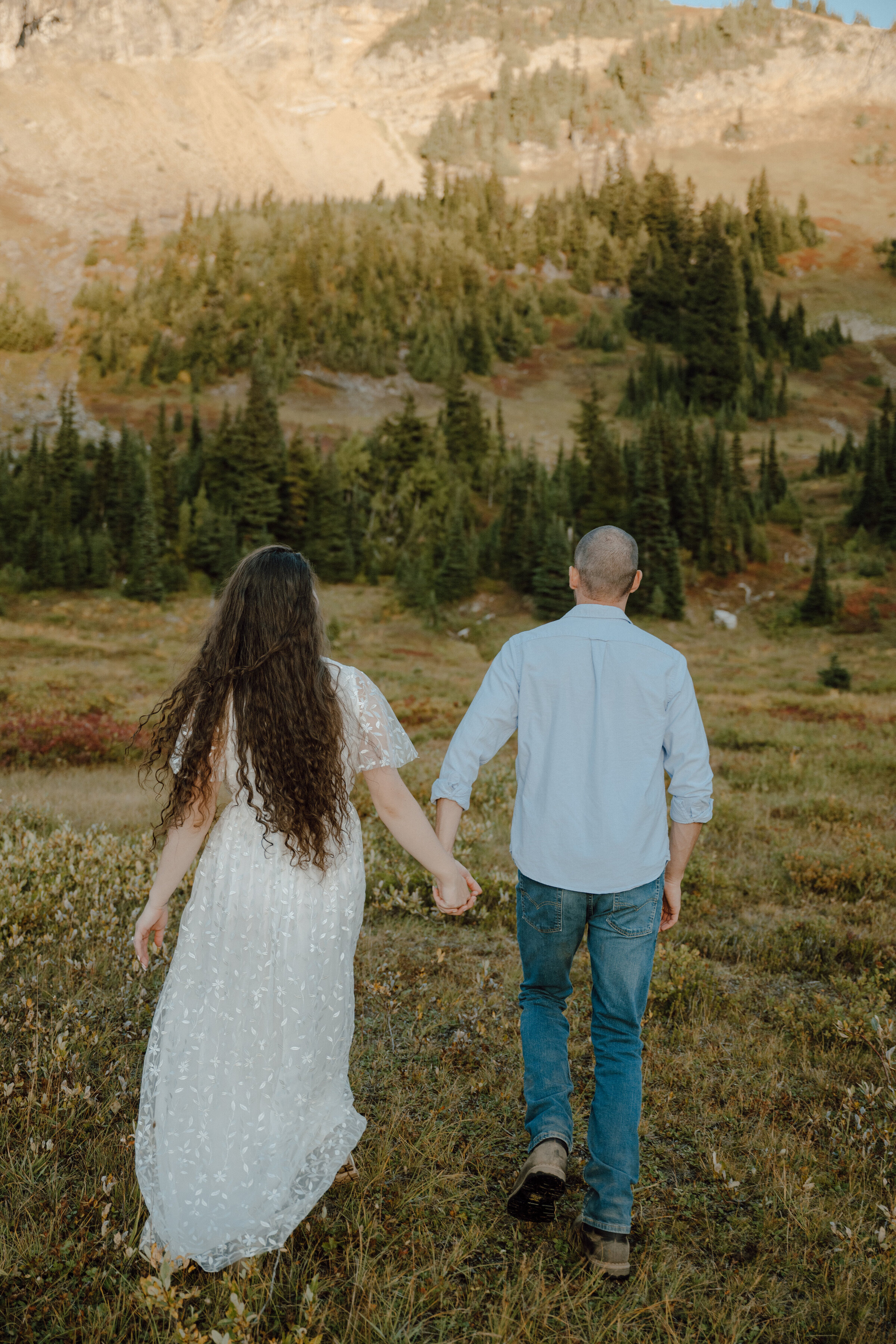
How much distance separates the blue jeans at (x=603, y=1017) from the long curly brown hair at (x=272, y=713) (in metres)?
0.89

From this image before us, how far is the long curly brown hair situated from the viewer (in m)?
2.80

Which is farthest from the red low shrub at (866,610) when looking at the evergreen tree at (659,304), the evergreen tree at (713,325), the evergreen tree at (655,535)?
the evergreen tree at (659,304)

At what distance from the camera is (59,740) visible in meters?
12.7

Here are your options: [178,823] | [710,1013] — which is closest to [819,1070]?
[710,1013]

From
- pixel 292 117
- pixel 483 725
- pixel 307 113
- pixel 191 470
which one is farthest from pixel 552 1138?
pixel 307 113

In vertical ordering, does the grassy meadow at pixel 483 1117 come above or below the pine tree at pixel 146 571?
above

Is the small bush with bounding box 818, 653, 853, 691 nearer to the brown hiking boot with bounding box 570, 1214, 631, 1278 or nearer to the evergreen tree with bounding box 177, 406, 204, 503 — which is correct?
the brown hiking boot with bounding box 570, 1214, 631, 1278

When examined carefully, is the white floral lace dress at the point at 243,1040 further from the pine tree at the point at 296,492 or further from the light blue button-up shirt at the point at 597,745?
the pine tree at the point at 296,492

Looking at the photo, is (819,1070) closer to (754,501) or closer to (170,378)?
(754,501)

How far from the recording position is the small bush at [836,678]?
24.9 meters

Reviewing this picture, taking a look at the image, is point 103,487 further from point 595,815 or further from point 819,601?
point 595,815

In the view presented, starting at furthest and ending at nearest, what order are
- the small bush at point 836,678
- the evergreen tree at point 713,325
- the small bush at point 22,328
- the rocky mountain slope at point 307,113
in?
the rocky mountain slope at point 307,113
the evergreen tree at point 713,325
the small bush at point 22,328
the small bush at point 836,678

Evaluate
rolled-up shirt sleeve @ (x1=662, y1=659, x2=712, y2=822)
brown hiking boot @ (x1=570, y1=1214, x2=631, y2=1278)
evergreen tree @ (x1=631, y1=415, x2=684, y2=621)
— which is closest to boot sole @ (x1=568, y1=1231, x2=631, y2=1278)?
brown hiking boot @ (x1=570, y1=1214, x2=631, y2=1278)

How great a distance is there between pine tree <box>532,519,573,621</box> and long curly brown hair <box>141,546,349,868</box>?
38165mm
